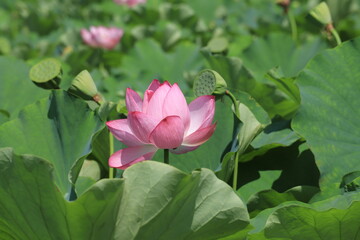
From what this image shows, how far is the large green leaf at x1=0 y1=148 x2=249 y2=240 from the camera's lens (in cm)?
87

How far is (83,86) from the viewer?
115 centimetres

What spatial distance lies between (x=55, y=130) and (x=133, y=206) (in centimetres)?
31

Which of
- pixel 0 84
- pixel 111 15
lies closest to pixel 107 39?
pixel 0 84

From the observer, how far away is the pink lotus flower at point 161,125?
3.15 ft

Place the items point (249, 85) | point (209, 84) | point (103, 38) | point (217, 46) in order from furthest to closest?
point (103, 38) < point (217, 46) < point (249, 85) < point (209, 84)

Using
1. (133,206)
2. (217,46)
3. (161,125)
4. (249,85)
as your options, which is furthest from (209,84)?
(217,46)

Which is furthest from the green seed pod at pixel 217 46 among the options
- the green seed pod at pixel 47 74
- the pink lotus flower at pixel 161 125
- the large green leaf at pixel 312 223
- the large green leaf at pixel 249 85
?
the large green leaf at pixel 312 223

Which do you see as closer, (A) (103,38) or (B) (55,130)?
(B) (55,130)

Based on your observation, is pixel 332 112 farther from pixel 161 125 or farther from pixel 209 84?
pixel 161 125

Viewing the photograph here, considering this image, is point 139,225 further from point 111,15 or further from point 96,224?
point 111,15

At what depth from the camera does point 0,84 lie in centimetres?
160

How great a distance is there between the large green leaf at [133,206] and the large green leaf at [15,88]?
0.60m

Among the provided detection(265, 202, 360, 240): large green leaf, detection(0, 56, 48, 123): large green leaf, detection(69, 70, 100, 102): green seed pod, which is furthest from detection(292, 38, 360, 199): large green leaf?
detection(0, 56, 48, 123): large green leaf

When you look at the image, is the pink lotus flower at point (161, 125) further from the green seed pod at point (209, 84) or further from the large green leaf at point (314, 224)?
the large green leaf at point (314, 224)
